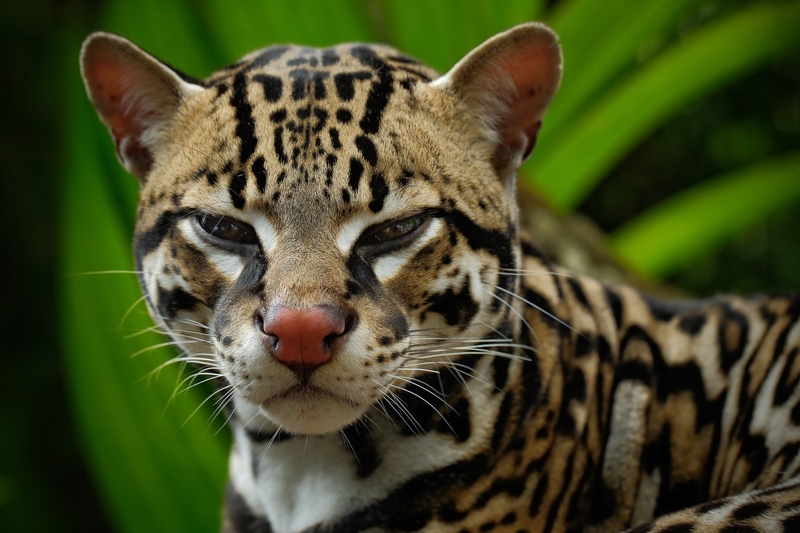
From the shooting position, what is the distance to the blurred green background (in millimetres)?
3285

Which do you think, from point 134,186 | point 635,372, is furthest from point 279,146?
point 134,186

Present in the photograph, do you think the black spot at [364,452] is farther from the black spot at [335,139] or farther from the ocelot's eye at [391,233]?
the black spot at [335,139]

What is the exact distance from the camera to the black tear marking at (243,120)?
1646 millimetres

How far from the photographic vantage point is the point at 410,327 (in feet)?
5.38

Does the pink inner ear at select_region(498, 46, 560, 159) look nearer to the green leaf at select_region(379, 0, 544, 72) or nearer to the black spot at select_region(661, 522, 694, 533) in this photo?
the black spot at select_region(661, 522, 694, 533)

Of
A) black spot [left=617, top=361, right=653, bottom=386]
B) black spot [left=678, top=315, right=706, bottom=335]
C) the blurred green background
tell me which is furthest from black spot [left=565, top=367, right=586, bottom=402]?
the blurred green background

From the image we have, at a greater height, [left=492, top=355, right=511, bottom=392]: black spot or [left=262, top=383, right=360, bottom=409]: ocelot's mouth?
[left=492, top=355, right=511, bottom=392]: black spot

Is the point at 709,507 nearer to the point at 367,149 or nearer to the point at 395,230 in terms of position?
the point at 395,230

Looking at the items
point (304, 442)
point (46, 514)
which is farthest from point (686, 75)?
point (46, 514)

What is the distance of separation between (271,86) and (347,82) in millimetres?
166

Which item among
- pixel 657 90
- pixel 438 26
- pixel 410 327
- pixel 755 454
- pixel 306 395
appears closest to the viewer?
pixel 306 395

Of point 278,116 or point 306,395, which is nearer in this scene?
point 306,395

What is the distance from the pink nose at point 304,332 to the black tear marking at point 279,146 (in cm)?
33

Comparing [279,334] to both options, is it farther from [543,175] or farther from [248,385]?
[543,175]
